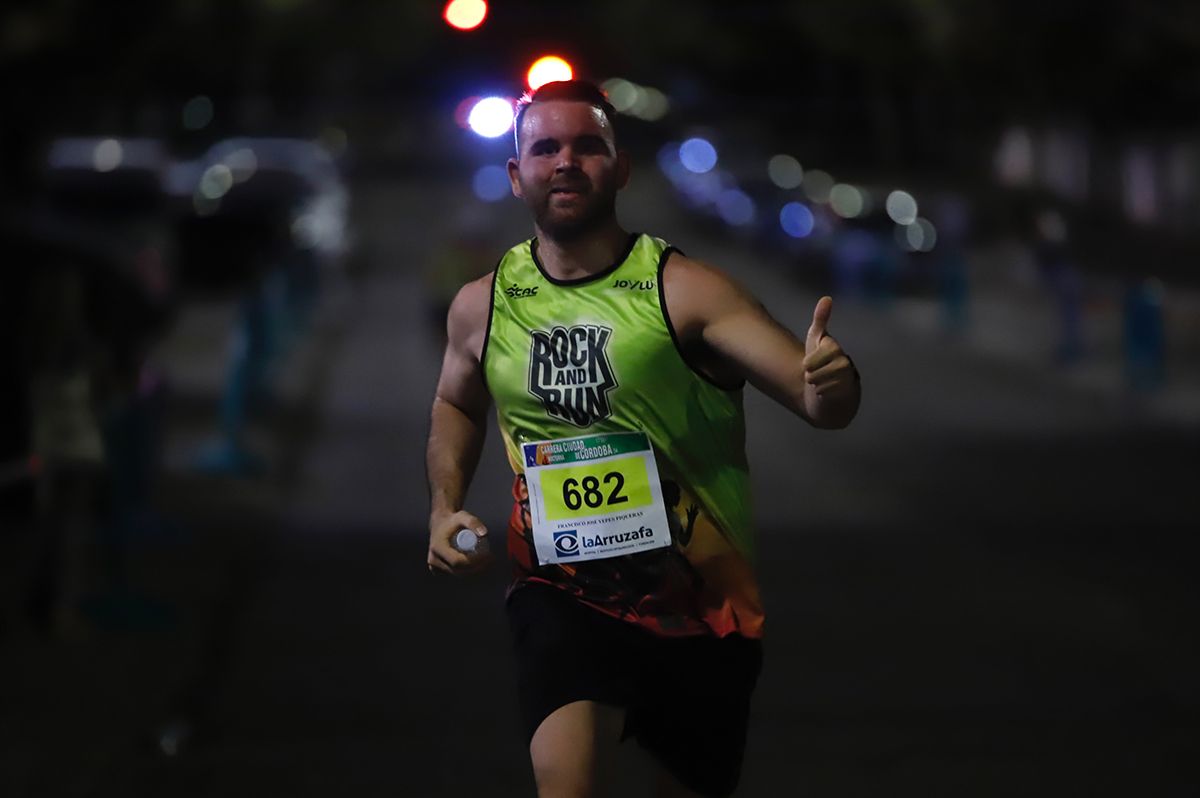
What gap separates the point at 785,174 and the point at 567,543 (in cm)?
4330

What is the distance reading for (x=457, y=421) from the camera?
5.34 metres

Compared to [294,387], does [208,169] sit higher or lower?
higher

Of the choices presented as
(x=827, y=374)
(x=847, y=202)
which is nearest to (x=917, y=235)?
(x=847, y=202)

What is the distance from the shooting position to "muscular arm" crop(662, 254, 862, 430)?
463 cm

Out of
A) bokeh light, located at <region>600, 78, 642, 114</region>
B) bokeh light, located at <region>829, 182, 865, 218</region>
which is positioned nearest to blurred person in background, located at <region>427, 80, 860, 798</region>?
bokeh light, located at <region>600, 78, 642, 114</region>

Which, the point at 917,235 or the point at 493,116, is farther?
the point at 917,235

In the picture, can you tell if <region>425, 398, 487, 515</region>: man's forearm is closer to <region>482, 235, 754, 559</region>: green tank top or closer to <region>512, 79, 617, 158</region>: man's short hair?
<region>482, 235, 754, 559</region>: green tank top

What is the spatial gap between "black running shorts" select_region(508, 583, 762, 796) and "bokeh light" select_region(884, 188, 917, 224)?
3423cm

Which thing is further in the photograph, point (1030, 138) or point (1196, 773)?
point (1030, 138)

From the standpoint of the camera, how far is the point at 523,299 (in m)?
5.05

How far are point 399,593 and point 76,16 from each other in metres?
24.7

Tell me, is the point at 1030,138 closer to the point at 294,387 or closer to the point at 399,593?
the point at 294,387

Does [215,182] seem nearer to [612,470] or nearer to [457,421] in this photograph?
[457,421]

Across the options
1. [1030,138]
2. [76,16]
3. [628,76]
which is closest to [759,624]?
[628,76]
